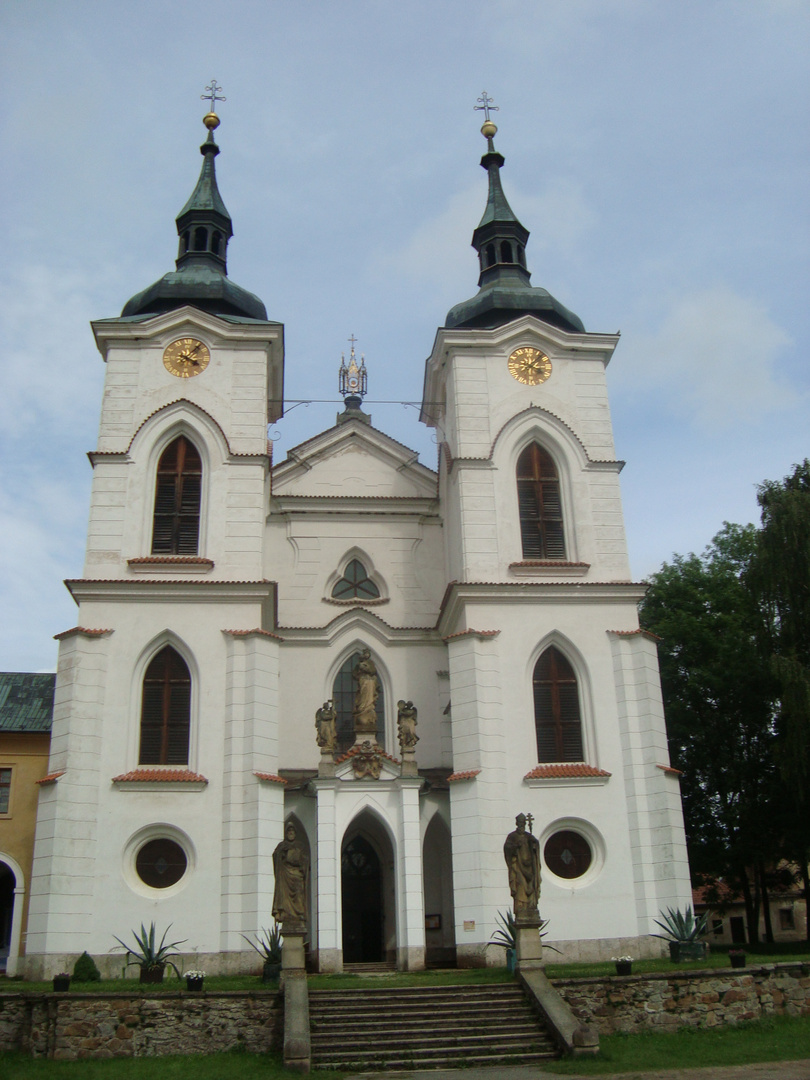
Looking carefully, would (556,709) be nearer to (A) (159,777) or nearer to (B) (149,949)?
(A) (159,777)

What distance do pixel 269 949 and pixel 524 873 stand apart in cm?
524

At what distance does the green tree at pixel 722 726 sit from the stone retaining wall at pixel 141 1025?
740 inches

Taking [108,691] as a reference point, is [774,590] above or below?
above

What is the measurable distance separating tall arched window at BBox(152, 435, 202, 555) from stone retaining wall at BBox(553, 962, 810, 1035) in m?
13.3

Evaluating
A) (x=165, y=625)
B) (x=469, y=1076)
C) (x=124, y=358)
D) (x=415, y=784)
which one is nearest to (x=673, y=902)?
(x=415, y=784)

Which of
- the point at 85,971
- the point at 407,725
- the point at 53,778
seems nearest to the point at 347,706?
the point at 407,725

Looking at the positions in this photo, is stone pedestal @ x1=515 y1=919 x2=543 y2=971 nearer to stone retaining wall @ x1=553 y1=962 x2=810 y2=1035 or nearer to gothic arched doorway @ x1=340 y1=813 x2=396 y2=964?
stone retaining wall @ x1=553 y1=962 x2=810 y2=1035

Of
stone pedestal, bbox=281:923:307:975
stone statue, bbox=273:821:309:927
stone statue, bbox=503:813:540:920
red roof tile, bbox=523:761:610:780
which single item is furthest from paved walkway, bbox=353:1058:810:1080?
red roof tile, bbox=523:761:610:780

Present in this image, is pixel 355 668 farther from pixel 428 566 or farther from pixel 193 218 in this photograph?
pixel 193 218

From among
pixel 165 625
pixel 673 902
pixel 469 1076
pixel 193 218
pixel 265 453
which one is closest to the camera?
pixel 469 1076

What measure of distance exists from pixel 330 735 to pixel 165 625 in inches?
178

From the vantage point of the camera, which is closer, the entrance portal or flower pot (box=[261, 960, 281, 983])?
flower pot (box=[261, 960, 281, 983])

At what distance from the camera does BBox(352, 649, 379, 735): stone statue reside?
2316 cm

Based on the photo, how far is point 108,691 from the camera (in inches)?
874
